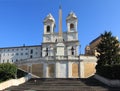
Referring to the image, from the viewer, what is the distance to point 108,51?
136 feet

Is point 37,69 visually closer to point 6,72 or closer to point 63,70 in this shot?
point 63,70

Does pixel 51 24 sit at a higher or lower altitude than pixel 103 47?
higher

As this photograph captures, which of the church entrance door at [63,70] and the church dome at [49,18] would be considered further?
the church dome at [49,18]

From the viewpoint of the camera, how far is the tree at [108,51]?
134 feet

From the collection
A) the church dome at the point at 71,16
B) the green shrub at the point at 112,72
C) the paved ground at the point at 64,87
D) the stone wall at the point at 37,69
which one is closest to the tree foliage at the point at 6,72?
the paved ground at the point at 64,87

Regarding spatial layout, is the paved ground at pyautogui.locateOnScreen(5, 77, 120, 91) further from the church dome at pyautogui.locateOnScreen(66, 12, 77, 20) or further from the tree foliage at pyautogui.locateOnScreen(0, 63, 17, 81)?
the church dome at pyautogui.locateOnScreen(66, 12, 77, 20)

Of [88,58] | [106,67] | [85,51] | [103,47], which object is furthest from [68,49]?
[106,67]

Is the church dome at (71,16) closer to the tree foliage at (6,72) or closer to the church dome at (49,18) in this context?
the church dome at (49,18)

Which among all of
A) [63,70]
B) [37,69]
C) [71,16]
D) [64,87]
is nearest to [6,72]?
[64,87]

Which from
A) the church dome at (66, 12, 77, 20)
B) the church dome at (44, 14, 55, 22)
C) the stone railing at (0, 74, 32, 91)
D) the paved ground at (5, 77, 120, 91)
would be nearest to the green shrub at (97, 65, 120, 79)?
the paved ground at (5, 77, 120, 91)

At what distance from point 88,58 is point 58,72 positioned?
7626 mm

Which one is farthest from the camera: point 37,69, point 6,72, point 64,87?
point 37,69

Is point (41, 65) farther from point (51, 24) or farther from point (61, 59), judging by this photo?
point (51, 24)

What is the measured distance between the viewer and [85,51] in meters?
75.3
